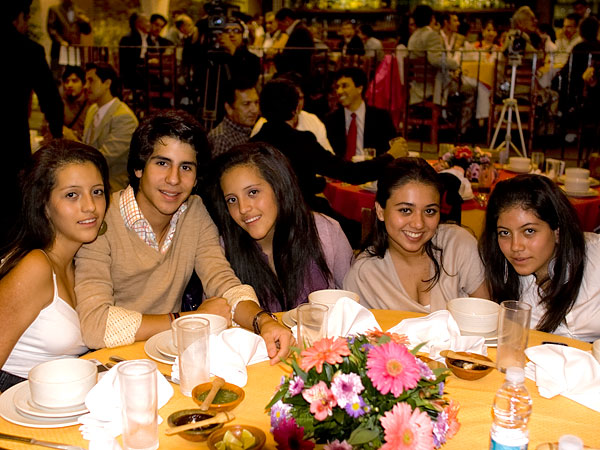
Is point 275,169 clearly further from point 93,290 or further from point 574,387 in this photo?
point 574,387

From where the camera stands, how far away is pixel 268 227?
2635 mm

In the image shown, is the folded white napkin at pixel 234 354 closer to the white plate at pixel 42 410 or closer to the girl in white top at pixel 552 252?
the white plate at pixel 42 410

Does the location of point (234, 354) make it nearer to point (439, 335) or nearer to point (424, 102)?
point (439, 335)

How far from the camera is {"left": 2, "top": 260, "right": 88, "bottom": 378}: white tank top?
201 cm

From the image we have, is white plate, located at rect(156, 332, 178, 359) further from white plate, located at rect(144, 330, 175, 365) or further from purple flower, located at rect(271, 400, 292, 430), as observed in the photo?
purple flower, located at rect(271, 400, 292, 430)

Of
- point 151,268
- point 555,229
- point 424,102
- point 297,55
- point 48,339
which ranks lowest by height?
point 48,339

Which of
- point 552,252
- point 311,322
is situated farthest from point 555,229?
point 311,322

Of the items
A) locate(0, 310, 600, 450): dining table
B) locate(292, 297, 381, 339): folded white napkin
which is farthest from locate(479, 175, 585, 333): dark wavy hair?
locate(292, 297, 381, 339): folded white napkin

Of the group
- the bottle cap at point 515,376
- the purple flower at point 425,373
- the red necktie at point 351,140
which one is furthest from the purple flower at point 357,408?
the red necktie at point 351,140

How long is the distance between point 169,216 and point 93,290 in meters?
0.54

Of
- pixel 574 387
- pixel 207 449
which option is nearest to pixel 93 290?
pixel 207 449

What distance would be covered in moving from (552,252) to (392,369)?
4.75 ft

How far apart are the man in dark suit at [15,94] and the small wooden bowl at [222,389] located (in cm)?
307

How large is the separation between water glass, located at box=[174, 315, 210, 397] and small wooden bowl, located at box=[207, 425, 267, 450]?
0.26m
